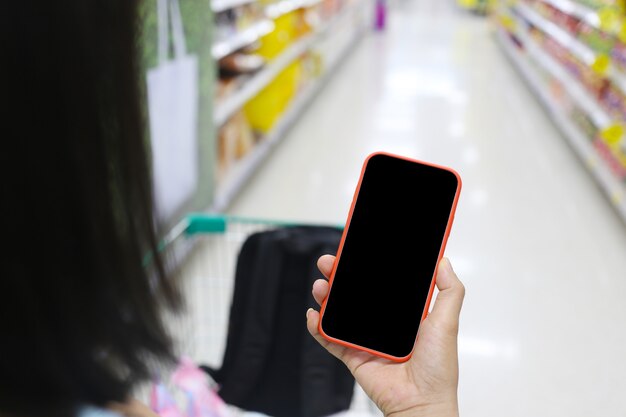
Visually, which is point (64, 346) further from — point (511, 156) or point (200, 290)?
point (511, 156)

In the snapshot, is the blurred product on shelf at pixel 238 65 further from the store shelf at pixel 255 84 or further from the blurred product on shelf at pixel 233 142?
the blurred product on shelf at pixel 233 142

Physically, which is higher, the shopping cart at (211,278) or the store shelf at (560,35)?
the store shelf at (560,35)

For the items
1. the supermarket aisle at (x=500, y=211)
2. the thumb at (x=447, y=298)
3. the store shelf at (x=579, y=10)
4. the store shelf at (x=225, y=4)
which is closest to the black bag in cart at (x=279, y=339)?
the supermarket aisle at (x=500, y=211)

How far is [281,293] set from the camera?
1.51 metres

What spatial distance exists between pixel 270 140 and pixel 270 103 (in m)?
0.30

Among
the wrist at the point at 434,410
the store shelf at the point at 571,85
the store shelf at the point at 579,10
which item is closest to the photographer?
the wrist at the point at 434,410

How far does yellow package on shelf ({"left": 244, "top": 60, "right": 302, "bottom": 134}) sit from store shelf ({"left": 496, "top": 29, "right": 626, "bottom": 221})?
95.4 inches

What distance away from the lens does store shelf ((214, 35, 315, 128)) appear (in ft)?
11.8

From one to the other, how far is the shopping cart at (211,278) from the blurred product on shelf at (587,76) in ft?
8.30

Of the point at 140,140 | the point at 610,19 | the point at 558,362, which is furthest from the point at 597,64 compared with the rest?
the point at 140,140

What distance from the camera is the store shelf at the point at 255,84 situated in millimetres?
3596

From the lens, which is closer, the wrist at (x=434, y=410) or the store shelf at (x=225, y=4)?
the wrist at (x=434, y=410)

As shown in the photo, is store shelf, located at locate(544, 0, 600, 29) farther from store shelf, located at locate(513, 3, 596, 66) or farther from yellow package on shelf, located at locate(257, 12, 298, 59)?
yellow package on shelf, located at locate(257, 12, 298, 59)

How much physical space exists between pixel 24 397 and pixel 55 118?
0.71ft
